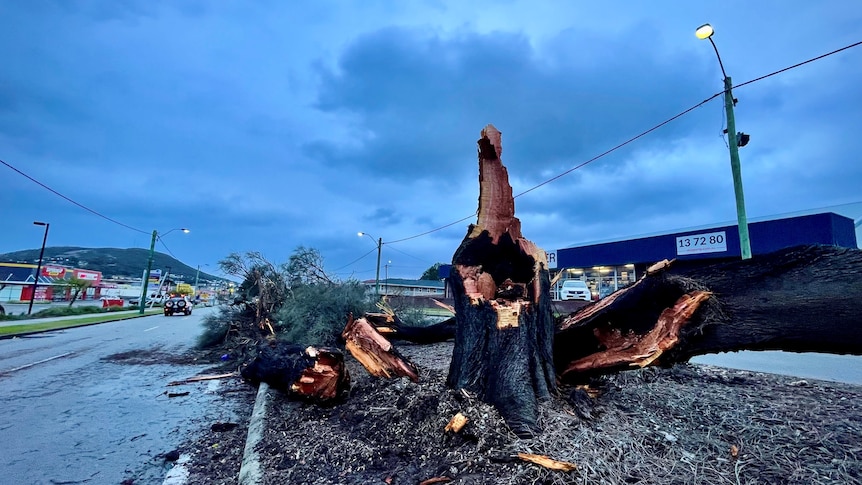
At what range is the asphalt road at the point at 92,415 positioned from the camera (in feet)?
11.7

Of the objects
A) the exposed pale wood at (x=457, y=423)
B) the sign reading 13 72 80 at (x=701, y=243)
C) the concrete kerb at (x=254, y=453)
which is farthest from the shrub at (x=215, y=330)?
the sign reading 13 72 80 at (x=701, y=243)

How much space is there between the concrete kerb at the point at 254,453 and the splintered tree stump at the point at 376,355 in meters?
1.27

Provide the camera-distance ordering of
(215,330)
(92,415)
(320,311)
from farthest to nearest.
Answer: (215,330), (320,311), (92,415)

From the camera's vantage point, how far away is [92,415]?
517 cm

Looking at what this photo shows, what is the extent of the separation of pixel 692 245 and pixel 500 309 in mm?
23012

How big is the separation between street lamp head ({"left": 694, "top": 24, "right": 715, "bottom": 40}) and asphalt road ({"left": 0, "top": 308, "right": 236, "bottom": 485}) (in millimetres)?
10795

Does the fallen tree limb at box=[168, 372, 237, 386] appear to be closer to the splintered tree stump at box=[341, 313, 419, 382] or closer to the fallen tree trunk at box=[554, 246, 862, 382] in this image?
the splintered tree stump at box=[341, 313, 419, 382]

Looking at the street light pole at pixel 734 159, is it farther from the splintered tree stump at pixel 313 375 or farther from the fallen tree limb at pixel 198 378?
the fallen tree limb at pixel 198 378

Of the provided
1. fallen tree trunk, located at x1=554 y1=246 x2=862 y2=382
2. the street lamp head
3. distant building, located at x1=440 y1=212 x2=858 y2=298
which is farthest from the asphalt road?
distant building, located at x1=440 y1=212 x2=858 y2=298

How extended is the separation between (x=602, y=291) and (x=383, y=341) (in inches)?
1052

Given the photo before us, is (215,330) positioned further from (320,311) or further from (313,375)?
(313,375)

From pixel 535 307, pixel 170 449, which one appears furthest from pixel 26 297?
pixel 535 307

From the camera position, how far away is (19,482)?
10.6 feet

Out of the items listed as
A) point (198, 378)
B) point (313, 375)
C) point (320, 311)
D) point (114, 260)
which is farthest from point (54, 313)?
point (114, 260)
